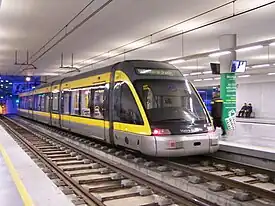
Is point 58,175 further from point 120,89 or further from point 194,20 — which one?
point 194,20

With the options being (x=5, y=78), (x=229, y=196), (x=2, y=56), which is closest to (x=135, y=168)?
(x=229, y=196)

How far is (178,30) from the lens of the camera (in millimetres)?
13867

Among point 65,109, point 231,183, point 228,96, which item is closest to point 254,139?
point 228,96

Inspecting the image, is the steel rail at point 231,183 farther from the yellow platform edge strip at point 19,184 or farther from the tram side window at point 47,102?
the tram side window at point 47,102

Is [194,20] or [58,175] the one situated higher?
[194,20]

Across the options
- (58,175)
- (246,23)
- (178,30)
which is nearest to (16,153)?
(58,175)

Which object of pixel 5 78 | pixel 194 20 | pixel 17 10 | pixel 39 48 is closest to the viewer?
pixel 17 10

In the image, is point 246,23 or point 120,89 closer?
point 120,89

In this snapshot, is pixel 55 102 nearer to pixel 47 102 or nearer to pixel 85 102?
pixel 47 102

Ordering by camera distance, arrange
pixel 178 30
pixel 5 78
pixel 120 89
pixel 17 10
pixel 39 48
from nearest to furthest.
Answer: pixel 120 89, pixel 17 10, pixel 178 30, pixel 39 48, pixel 5 78

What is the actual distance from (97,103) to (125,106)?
2159 millimetres

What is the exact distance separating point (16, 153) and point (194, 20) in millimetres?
7453

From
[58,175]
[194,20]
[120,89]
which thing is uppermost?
Answer: [194,20]

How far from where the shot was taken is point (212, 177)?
643cm
